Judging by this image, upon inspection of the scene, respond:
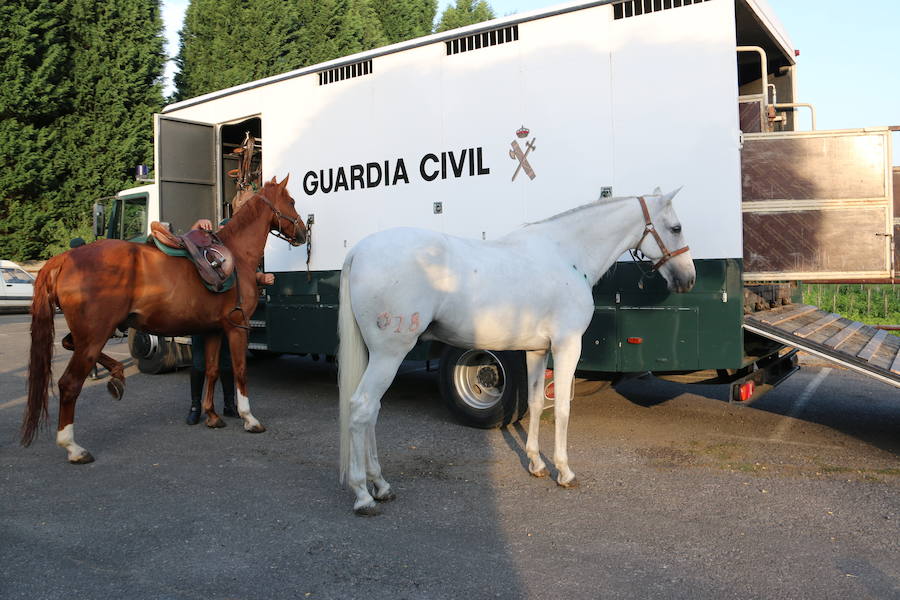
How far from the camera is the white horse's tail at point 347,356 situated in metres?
4.36

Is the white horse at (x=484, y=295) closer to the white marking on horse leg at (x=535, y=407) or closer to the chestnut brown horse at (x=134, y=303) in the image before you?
the white marking on horse leg at (x=535, y=407)

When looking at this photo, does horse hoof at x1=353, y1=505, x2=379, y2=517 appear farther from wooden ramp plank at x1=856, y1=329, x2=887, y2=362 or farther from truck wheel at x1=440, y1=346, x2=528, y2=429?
wooden ramp plank at x1=856, y1=329, x2=887, y2=362

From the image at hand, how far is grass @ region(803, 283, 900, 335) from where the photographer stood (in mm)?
13539

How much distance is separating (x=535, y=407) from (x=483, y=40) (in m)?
3.55

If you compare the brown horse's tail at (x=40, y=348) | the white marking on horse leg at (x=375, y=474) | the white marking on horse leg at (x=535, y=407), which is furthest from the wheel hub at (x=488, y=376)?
the brown horse's tail at (x=40, y=348)

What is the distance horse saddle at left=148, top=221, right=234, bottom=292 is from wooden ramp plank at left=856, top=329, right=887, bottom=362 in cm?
522

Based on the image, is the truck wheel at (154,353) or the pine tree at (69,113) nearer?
the truck wheel at (154,353)

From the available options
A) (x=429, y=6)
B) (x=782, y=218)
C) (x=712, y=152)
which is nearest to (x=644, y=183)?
(x=712, y=152)

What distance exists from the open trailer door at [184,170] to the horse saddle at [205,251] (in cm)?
263

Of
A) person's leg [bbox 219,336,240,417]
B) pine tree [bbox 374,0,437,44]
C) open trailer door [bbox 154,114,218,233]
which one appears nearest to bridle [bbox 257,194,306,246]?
person's leg [bbox 219,336,240,417]

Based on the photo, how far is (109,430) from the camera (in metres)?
6.58

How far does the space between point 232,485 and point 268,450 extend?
97 cm

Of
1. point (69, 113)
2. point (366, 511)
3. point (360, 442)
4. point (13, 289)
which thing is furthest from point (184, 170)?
point (69, 113)

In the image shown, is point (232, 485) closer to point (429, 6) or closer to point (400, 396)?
point (400, 396)
